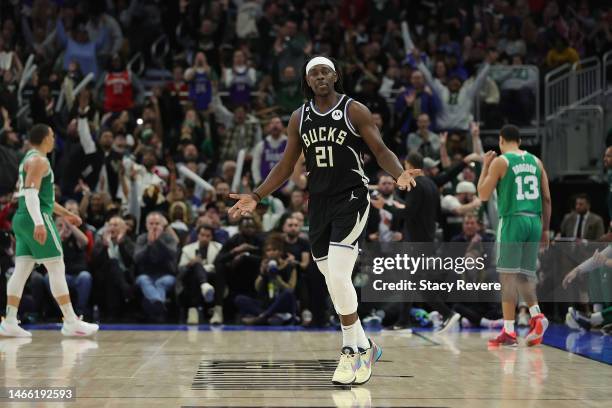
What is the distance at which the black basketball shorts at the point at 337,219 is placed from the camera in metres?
6.95

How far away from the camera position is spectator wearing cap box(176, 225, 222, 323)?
508 inches

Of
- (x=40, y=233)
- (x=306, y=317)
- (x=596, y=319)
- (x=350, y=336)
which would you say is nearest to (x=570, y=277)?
(x=596, y=319)

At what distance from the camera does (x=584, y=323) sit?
1188 cm

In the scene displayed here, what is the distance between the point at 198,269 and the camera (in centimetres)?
1288

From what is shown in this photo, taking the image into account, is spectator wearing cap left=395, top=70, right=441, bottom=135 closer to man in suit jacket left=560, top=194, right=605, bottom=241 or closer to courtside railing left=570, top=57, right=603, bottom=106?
courtside railing left=570, top=57, right=603, bottom=106

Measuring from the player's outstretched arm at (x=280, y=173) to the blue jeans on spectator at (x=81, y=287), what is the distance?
6.05m

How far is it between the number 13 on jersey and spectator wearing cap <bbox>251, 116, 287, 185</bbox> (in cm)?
838

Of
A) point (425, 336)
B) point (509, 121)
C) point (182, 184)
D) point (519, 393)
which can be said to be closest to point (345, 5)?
point (509, 121)

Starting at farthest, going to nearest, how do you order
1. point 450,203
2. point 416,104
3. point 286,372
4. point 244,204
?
point 416,104
point 450,203
point 286,372
point 244,204

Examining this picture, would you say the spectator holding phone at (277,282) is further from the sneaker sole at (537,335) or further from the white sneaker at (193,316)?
the sneaker sole at (537,335)

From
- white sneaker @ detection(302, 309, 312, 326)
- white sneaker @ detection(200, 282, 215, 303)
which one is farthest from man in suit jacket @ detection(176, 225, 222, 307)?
white sneaker @ detection(302, 309, 312, 326)

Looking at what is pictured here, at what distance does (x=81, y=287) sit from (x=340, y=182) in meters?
6.70

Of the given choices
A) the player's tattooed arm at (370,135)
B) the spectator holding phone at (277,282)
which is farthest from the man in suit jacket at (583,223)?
the player's tattooed arm at (370,135)

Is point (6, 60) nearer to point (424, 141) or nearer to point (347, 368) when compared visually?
point (424, 141)
